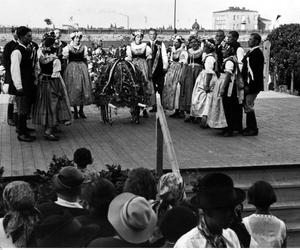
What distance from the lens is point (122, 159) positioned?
320 inches

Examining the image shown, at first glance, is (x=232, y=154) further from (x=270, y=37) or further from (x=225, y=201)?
(x=270, y=37)

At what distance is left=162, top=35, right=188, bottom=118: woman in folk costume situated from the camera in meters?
11.5

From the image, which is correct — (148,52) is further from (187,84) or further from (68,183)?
(68,183)

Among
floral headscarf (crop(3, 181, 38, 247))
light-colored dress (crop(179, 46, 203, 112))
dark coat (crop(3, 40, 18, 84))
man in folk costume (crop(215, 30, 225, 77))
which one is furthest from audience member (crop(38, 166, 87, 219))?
light-colored dress (crop(179, 46, 203, 112))

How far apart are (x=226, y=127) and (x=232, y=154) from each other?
4.93 feet

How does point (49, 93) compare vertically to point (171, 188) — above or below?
above

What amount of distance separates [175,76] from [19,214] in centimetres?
770

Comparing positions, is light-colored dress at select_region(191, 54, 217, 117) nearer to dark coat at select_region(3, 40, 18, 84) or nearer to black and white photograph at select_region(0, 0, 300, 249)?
black and white photograph at select_region(0, 0, 300, 249)

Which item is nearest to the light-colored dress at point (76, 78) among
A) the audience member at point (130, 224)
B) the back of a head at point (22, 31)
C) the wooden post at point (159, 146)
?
the back of a head at point (22, 31)

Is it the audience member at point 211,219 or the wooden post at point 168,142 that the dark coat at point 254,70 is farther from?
the audience member at point 211,219

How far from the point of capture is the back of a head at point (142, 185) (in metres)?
4.26

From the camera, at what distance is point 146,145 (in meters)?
9.17

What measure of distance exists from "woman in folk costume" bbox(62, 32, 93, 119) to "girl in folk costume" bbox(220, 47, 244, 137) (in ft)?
8.81

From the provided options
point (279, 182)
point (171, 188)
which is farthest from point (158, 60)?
point (171, 188)
